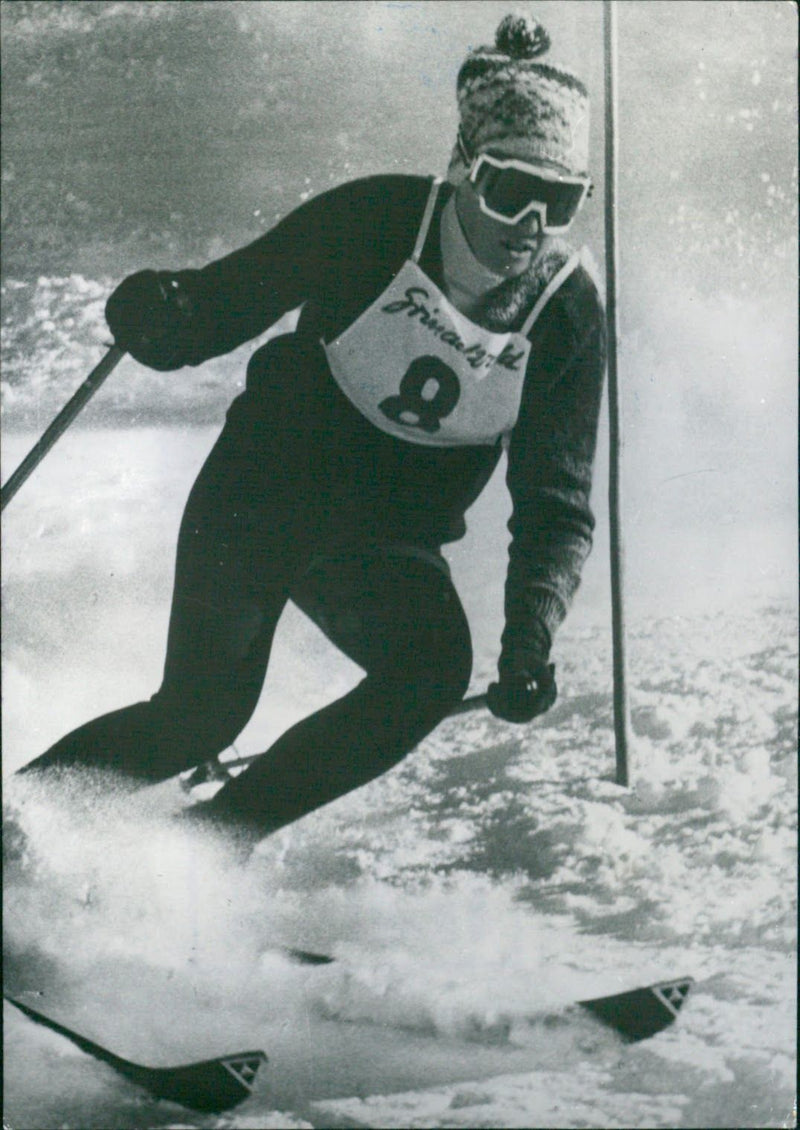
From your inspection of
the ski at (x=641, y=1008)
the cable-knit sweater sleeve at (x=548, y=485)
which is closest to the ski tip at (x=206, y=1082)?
the ski at (x=641, y=1008)

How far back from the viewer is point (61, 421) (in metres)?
2.03

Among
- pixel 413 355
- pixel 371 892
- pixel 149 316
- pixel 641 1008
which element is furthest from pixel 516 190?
pixel 641 1008

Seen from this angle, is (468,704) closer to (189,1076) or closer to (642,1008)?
(642,1008)

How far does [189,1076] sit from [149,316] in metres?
1.51

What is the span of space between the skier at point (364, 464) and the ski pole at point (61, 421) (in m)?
0.07

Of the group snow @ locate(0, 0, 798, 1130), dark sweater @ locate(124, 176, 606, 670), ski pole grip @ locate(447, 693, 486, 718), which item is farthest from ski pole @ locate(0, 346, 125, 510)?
ski pole grip @ locate(447, 693, 486, 718)

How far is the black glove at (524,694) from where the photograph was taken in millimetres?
1994

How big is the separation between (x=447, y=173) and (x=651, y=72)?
0.54 m

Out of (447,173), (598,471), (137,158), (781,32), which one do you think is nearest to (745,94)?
(781,32)

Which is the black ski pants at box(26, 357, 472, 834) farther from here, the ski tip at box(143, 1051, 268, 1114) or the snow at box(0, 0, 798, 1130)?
the ski tip at box(143, 1051, 268, 1114)

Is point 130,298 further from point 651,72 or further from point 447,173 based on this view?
point 651,72

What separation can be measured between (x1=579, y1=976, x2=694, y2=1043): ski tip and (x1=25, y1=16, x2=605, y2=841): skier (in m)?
0.66

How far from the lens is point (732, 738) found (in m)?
2.23

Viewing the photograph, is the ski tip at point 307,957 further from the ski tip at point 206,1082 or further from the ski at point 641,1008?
the ski at point 641,1008
